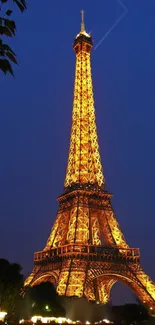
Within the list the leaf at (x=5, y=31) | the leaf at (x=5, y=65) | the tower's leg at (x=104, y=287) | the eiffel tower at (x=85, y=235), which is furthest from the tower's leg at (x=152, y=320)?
the leaf at (x=5, y=31)

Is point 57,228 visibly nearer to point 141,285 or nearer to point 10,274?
point 141,285

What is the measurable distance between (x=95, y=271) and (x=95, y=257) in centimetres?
241

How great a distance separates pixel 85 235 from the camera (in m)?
63.6

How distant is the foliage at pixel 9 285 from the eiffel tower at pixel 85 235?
10.2m

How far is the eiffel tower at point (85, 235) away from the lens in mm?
59688

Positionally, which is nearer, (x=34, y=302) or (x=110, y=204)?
(x=34, y=302)

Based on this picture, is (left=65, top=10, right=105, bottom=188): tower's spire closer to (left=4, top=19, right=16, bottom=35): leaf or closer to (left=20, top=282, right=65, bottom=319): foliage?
(left=20, top=282, right=65, bottom=319): foliage

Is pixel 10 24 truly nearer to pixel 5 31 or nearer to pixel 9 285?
pixel 5 31

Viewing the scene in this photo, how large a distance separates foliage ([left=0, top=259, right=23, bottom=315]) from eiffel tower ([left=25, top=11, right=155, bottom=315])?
33.4 ft

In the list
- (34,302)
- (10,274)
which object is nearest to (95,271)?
(34,302)

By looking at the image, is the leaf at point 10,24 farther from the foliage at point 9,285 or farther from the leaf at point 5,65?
the foliage at point 9,285

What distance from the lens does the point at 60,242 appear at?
66062 mm

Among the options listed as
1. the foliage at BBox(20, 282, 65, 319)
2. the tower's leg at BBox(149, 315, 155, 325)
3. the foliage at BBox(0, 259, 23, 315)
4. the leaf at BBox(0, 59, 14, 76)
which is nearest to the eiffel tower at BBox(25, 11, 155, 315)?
the tower's leg at BBox(149, 315, 155, 325)

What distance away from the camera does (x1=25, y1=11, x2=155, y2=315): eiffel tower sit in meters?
59.7
